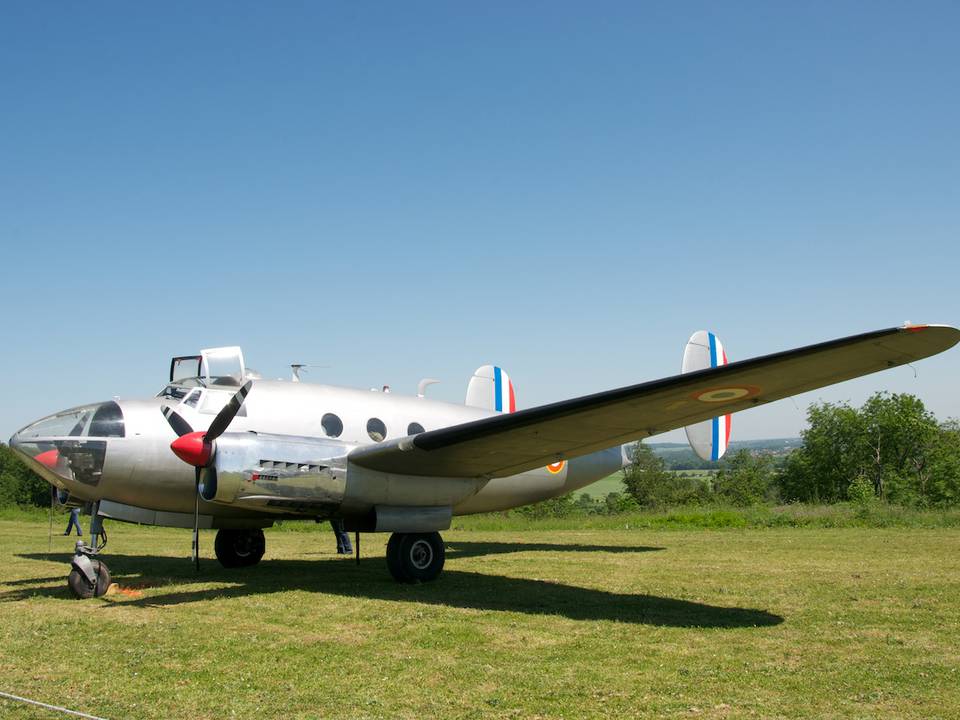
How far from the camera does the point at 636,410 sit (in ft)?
30.4

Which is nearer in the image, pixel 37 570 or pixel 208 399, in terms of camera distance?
pixel 208 399

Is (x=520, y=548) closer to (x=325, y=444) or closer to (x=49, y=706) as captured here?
(x=325, y=444)

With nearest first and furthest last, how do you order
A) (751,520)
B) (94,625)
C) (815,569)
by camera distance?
(94,625)
(815,569)
(751,520)

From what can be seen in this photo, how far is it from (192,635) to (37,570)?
22.9 feet

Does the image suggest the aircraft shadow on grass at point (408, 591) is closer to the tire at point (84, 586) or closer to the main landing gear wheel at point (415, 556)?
the main landing gear wheel at point (415, 556)

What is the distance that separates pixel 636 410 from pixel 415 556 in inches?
160

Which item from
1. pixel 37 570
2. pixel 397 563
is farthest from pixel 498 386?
pixel 37 570

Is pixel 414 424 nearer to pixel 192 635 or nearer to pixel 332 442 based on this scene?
pixel 332 442

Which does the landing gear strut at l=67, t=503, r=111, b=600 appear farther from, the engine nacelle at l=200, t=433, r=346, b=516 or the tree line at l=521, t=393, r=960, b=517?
the tree line at l=521, t=393, r=960, b=517

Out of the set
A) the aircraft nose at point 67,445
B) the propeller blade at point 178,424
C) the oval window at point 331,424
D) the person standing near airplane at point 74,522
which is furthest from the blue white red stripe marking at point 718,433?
the person standing near airplane at point 74,522

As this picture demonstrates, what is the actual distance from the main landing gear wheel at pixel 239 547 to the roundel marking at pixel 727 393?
8068 millimetres

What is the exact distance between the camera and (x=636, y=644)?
6836mm

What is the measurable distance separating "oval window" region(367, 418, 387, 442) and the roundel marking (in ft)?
16.1

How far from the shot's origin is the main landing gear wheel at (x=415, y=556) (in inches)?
437
